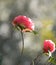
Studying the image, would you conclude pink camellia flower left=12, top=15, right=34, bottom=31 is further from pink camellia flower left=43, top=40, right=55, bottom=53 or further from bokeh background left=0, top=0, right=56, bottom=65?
bokeh background left=0, top=0, right=56, bottom=65

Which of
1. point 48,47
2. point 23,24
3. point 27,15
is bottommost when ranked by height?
point 48,47

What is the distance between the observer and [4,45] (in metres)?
3.85

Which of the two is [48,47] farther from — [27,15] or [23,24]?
[27,15]

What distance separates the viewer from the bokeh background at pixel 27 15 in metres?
3.52

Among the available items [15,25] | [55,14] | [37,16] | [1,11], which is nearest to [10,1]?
[1,11]

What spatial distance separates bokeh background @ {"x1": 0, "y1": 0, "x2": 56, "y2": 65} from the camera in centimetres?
352

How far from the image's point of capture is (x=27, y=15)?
3814 mm

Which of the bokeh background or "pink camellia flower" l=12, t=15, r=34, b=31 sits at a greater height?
the bokeh background

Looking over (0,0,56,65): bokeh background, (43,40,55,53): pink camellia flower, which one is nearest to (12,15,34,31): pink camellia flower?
(43,40,55,53): pink camellia flower

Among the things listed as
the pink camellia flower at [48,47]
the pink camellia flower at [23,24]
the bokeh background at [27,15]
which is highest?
the bokeh background at [27,15]

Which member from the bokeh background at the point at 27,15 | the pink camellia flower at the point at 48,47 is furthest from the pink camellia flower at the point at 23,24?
the bokeh background at the point at 27,15

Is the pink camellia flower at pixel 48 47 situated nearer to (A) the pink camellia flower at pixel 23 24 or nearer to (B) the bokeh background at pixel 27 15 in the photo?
(A) the pink camellia flower at pixel 23 24

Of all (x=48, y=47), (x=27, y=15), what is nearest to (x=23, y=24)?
(x=48, y=47)

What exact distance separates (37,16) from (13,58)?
2.48 ft
